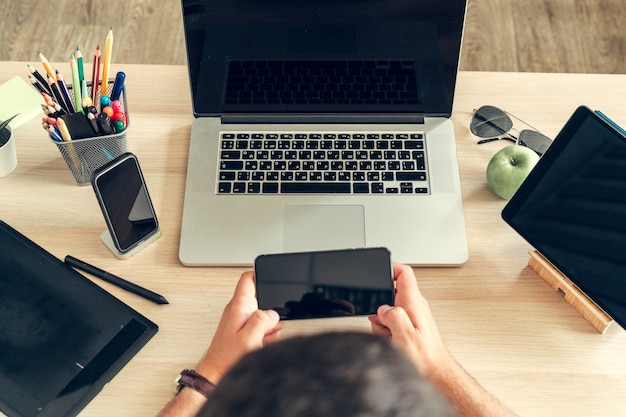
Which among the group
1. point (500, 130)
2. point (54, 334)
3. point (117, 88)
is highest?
point (117, 88)

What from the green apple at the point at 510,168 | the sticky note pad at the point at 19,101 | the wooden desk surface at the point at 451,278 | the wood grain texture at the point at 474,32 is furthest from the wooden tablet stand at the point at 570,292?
the wood grain texture at the point at 474,32

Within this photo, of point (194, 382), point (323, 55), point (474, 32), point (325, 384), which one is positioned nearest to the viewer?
point (325, 384)

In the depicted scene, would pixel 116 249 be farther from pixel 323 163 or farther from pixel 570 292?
pixel 570 292

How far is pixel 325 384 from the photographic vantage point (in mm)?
549

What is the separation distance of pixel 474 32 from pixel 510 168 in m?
1.42

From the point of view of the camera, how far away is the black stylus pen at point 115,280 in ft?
3.45

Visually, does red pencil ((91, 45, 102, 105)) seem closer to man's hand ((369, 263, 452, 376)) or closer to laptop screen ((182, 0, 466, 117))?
laptop screen ((182, 0, 466, 117))

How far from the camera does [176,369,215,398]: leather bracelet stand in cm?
94

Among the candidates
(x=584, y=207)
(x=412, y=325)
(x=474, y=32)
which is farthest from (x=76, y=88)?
(x=474, y=32)

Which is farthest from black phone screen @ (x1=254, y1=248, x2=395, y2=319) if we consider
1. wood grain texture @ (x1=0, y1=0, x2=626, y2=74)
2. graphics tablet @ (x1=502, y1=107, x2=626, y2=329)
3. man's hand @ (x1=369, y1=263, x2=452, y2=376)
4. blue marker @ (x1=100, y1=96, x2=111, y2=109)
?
wood grain texture @ (x1=0, y1=0, x2=626, y2=74)

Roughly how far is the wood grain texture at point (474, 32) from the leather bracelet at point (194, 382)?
1.56m

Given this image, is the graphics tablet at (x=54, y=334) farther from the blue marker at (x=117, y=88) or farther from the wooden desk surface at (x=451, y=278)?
the blue marker at (x=117, y=88)

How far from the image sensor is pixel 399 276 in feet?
3.30

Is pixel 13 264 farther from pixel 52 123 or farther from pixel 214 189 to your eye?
pixel 214 189
